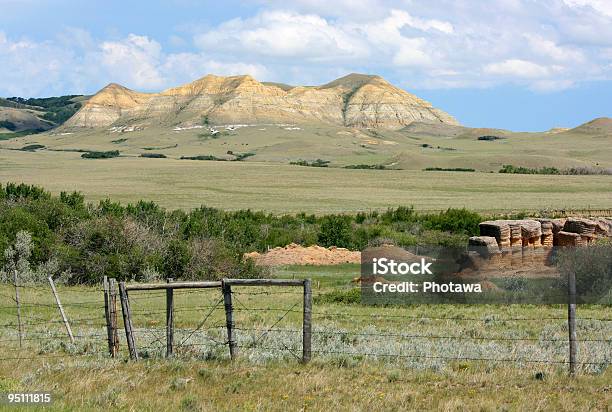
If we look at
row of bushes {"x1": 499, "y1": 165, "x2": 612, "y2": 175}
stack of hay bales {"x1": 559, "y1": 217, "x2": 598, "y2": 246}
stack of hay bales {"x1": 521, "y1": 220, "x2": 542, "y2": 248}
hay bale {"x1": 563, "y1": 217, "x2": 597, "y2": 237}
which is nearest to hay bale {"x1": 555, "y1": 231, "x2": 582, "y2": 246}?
stack of hay bales {"x1": 559, "y1": 217, "x2": 598, "y2": 246}

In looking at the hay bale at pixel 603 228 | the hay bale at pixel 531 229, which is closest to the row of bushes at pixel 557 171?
the hay bale at pixel 603 228

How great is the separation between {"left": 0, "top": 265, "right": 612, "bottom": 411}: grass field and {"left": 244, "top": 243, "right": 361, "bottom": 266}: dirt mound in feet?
76.0

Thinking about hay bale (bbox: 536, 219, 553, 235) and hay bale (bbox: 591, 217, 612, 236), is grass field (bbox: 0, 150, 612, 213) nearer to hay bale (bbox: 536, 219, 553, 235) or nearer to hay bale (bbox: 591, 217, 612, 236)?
hay bale (bbox: 591, 217, 612, 236)

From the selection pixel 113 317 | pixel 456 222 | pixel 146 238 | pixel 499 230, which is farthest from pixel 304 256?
pixel 113 317

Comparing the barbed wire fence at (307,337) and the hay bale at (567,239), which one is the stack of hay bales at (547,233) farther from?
the barbed wire fence at (307,337)

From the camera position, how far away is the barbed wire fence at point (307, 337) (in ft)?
42.7

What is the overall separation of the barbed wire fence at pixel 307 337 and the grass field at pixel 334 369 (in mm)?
48

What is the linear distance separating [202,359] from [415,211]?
57.5 meters

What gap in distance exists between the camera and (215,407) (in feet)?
33.2

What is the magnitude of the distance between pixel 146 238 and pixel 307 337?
25.6m

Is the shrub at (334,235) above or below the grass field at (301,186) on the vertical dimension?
below

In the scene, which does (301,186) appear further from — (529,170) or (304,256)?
(304,256)

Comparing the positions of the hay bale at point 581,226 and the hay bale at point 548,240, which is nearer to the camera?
the hay bale at point 581,226

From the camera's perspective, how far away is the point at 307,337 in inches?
496
